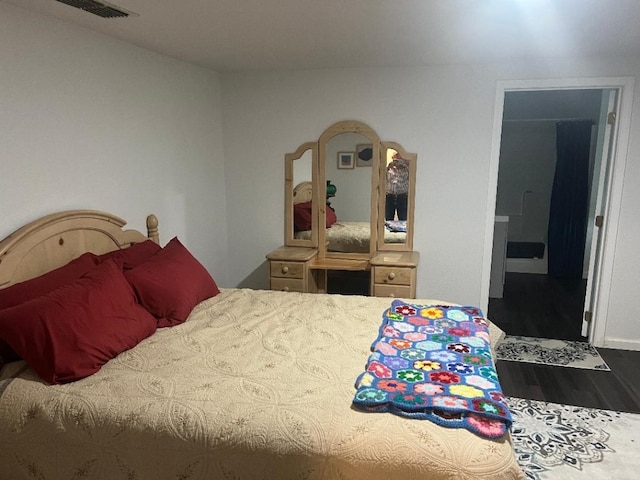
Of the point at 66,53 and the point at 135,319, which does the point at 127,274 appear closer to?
the point at 135,319

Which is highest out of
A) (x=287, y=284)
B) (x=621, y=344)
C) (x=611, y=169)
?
(x=611, y=169)

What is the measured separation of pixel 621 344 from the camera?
377 centimetres

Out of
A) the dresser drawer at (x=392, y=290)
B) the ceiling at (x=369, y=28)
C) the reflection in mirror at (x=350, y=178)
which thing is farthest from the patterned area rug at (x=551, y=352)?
the ceiling at (x=369, y=28)

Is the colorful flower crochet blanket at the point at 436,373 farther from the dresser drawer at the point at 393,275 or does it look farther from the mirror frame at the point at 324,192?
the mirror frame at the point at 324,192

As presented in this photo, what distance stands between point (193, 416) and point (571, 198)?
18.6 feet

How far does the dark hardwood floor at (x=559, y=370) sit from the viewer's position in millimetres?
3055

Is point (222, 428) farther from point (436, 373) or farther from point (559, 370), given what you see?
point (559, 370)

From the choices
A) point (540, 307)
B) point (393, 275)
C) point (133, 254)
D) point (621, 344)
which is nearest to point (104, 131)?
point (133, 254)

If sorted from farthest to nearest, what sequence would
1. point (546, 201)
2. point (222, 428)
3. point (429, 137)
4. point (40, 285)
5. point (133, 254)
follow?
point (546, 201), point (429, 137), point (133, 254), point (40, 285), point (222, 428)

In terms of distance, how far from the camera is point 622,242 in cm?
365

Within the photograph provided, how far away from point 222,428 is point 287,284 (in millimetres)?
2317

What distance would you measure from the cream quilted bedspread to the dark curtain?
15.5 ft

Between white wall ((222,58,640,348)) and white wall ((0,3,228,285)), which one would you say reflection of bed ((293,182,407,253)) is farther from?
white wall ((0,3,228,285))

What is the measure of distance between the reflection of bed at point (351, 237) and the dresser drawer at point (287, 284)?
1.58 ft
